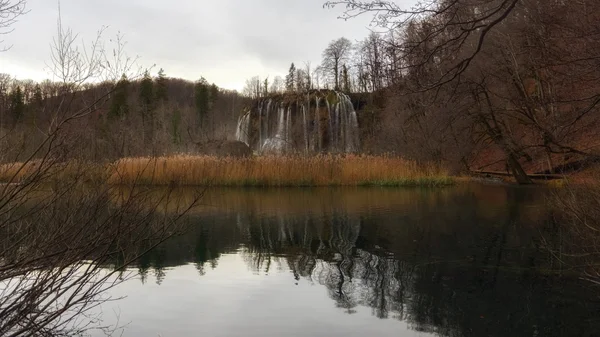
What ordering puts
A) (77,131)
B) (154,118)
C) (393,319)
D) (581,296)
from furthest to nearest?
(154,118)
(581,296)
(393,319)
(77,131)

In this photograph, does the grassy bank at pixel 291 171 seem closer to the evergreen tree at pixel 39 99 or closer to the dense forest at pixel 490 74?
the dense forest at pixel 490 74

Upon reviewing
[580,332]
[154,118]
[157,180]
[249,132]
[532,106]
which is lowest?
[580,332]

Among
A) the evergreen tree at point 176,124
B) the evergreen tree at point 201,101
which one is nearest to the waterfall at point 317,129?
the evergreen tree at point 176,124

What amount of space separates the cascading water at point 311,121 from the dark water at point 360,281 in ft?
61.7

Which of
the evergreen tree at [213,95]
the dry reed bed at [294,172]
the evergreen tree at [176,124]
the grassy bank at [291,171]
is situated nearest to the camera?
the grassy bank at [291,171]

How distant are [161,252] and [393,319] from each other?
3511mm

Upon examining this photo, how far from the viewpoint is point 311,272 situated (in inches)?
205

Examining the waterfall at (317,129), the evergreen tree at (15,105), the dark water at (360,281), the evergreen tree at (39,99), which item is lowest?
the dark water at (360,281)

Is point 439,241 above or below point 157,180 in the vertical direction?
below

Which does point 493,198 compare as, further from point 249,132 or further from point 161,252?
point 249,132

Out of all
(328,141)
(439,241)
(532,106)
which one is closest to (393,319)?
(439,241)

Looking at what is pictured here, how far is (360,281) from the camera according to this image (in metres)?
4.78

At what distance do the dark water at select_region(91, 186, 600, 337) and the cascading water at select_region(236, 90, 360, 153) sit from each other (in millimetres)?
18810

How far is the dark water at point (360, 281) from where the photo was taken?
3660 mm
